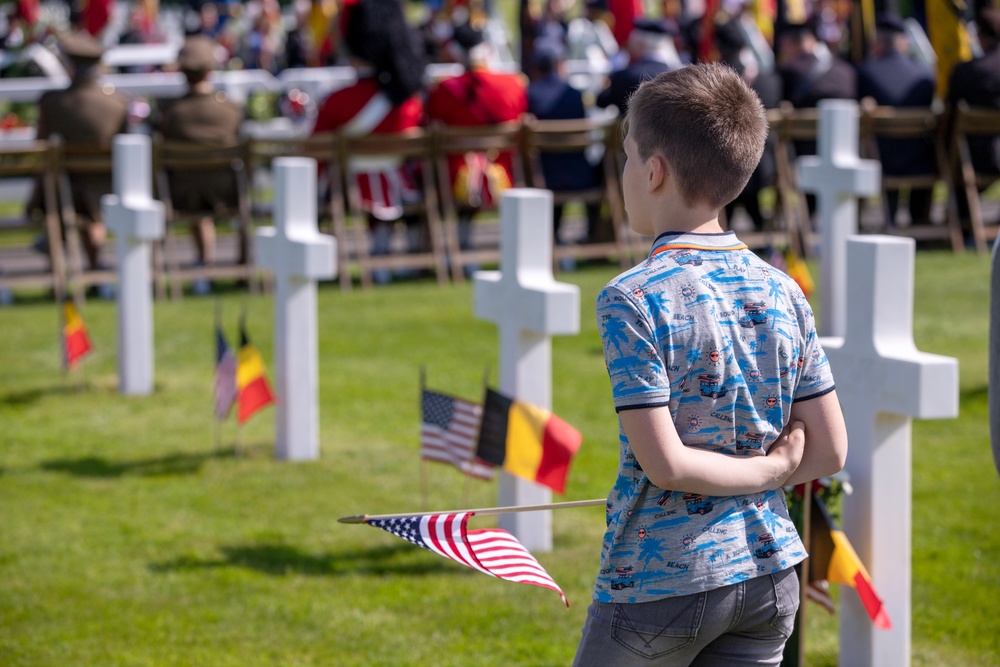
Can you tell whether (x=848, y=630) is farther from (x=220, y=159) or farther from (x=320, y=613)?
(x=220, y=159)

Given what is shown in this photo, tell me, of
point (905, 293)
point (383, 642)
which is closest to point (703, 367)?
point (905, 293)

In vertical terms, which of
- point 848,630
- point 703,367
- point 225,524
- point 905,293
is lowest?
point 225,524

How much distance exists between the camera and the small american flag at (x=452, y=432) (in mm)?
5086

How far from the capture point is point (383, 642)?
4.46 meters

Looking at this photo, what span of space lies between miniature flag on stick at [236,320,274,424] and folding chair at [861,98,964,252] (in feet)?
24.9

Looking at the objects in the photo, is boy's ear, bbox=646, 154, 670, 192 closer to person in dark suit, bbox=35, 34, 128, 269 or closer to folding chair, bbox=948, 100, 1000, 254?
person in dark suit, bbox=35, 34, 128, 269

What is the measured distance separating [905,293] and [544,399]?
173cm

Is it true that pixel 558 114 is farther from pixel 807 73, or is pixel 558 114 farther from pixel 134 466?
pixel 134 466

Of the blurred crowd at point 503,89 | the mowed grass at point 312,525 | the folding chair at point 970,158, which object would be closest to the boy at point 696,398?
the mowed grass at point 312,525

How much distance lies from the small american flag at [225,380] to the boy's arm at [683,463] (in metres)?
4.23

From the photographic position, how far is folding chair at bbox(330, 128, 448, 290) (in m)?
11.5

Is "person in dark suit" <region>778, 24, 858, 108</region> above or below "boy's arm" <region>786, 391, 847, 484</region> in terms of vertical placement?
below

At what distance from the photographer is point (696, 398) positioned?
230cm

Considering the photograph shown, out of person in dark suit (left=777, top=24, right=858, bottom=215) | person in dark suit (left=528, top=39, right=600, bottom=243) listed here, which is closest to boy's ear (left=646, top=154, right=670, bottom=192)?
person in dark suit (left=528, top=39, right=600, bottom=243)
